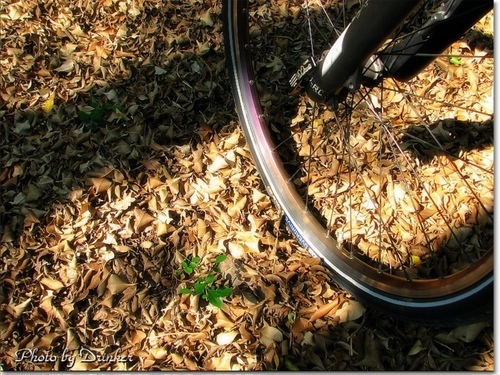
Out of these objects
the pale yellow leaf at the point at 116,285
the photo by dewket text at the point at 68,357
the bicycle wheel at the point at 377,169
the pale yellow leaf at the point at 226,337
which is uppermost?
the bicycle wheel at the point at 377,169

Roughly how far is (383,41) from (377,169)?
804mm

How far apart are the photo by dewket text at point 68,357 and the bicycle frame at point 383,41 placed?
1174 mm

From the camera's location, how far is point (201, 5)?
2.60 metres

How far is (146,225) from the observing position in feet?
6.33

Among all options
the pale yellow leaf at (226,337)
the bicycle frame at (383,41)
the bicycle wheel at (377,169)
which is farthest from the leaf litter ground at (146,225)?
the bicycle frame at (383,41)

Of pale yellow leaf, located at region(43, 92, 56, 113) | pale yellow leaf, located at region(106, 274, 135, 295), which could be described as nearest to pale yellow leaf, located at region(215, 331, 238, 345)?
pale yellow leaf, located at region(106, 274, 135, 295)

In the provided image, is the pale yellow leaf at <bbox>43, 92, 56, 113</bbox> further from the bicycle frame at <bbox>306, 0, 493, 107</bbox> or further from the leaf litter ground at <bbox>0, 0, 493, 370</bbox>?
the bicycle frame at <bbox>306, 0, 493, 107</bbox>

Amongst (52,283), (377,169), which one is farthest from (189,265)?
(377,169)

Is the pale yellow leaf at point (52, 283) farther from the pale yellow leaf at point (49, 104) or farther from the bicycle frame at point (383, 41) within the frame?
the bicycle frame at point (383, 41)

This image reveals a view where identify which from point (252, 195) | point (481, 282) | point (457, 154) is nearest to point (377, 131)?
point (457, 154)

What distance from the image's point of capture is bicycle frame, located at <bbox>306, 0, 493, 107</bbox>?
4.03 feet

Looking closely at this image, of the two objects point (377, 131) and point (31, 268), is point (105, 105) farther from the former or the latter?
point (377, 131)

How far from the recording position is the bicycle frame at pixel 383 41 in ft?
4.03

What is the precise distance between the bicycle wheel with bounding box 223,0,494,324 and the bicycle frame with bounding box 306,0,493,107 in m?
0.20
